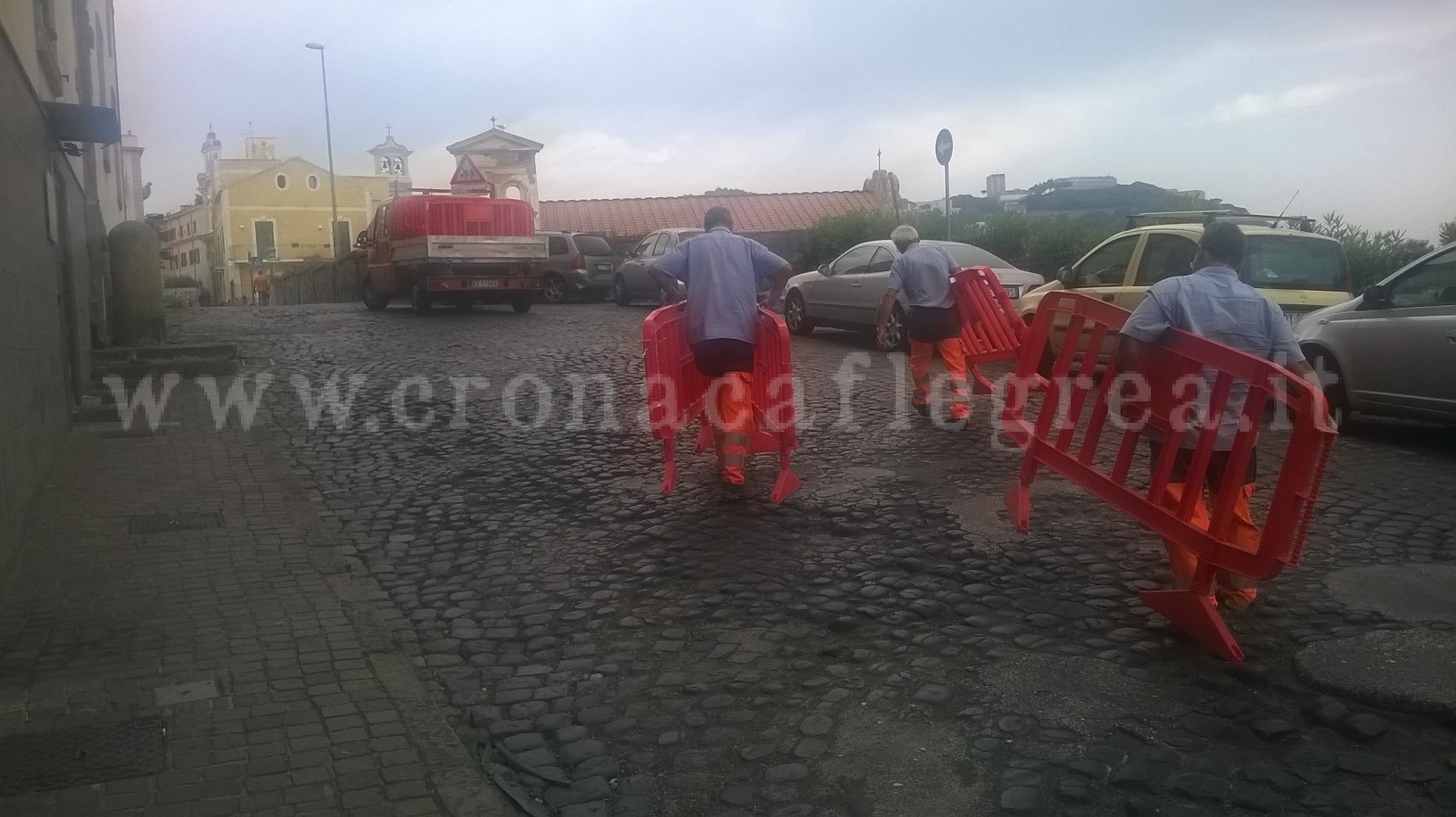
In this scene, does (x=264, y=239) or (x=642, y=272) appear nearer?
(x=642, y=272)

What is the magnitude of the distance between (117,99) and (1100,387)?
75.5 ft

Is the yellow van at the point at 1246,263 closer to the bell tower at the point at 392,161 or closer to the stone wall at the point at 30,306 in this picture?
the stone wall at the point at 30,306

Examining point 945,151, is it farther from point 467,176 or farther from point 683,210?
point 683,210

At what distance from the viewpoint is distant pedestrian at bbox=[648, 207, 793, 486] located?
7.86m

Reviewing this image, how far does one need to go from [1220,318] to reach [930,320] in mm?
5351

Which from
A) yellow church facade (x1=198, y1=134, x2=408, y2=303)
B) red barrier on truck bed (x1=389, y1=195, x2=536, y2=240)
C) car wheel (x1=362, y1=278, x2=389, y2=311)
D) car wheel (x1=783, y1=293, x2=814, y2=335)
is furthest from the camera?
→ yellow church facade (x1=198, y1=134, x2=408, y2=303)

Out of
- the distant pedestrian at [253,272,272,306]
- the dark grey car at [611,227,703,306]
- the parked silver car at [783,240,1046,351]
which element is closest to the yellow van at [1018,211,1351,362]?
the parked silver car at [783,240,1046,351]

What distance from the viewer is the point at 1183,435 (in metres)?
5.25

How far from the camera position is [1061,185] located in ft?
59.6

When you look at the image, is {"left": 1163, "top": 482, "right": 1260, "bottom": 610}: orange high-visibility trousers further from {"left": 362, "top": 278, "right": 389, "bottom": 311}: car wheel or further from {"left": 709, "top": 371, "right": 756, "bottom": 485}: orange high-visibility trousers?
{"left": 362, "top": 278, "right": 389, "bottom": 311}: car wheel

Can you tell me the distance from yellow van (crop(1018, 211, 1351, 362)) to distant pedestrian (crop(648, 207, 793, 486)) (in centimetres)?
344

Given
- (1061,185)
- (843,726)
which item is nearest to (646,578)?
(843,726)

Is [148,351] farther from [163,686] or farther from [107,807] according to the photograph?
[107,807]

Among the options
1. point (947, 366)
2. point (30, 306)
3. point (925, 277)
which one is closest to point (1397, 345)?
point (947, 366)
